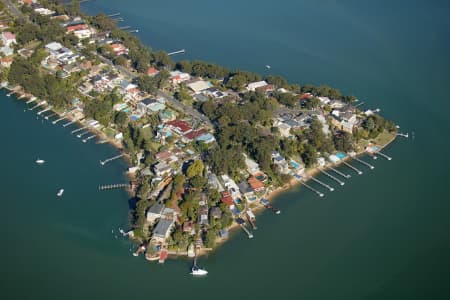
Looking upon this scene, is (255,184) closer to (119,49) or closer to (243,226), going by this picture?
(243,226)

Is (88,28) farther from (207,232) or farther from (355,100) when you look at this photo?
(207,232)

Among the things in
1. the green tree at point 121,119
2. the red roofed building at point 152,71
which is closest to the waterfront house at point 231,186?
the green tree at point 121,119

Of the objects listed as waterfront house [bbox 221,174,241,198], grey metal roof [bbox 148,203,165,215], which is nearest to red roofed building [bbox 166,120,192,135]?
waterfront house [bbox 221,174,241,198]

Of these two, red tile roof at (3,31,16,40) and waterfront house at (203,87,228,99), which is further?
red tile roof at (3,31,16,40)

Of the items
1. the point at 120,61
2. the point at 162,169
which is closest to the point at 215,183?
the point at 162,169

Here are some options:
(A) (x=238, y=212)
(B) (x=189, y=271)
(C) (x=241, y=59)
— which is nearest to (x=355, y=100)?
(C) (x=241, y=59)

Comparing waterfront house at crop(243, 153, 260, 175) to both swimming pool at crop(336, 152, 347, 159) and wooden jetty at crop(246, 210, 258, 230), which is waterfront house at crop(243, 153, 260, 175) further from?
swimming pool at crop(336, 152, 347, 159)
